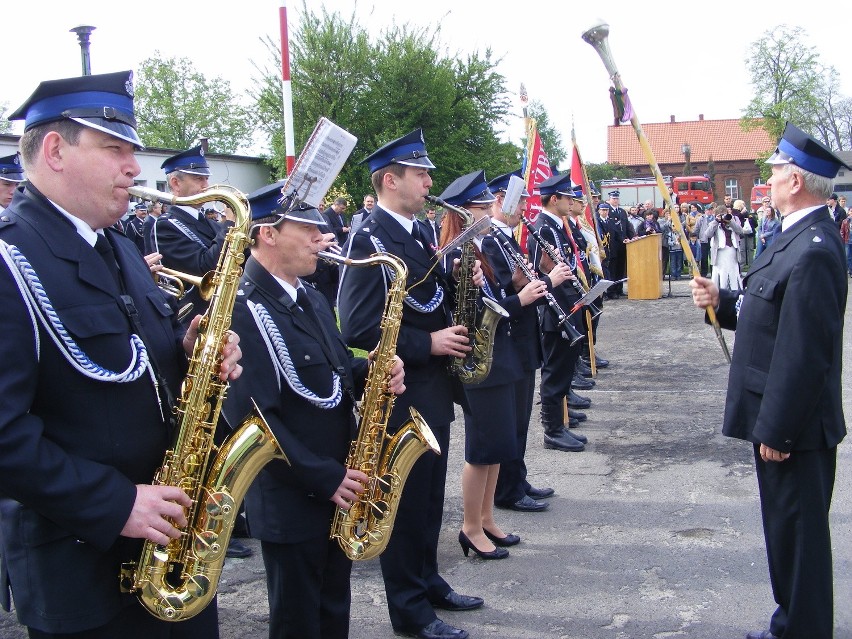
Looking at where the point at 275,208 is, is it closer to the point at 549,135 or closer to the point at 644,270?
the point at 644,270

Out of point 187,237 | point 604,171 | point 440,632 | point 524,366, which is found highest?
point 604,171

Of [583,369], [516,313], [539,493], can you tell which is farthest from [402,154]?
[583,369]

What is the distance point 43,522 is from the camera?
88.7 inches

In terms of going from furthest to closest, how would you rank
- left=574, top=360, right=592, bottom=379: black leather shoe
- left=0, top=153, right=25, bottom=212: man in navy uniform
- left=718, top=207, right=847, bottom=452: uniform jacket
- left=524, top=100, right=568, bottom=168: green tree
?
left=524, top=100, right=568, bottom=168: green tree
left=574, top=360, right=592, bottom=379: black leather shoe
left=0, top=153, right=25, bottom=212: man in navy uniform
left=718, top=207, right=847, bottom=452: uniform jacket

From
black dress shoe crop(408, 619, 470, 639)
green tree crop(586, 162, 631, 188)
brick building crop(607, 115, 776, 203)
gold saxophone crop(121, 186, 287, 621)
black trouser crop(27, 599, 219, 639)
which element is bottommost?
black dress shoe crop(408, 619, 470, 639)

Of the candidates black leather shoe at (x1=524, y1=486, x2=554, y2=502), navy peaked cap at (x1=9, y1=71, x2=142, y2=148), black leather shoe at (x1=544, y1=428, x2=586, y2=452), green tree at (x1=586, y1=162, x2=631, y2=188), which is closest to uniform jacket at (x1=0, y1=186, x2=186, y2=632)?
navy peaked cap at (x1=9, y1=71, x2=142, y2=148)

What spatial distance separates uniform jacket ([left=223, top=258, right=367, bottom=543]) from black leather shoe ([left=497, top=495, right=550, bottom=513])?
3050 millimetres

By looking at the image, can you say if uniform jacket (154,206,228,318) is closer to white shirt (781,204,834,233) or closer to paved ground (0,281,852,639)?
paved ground (0,281,852,639)

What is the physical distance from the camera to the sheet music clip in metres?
3.30

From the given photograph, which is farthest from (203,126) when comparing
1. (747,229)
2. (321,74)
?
(747,229)

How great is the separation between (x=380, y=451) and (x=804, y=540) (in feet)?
6.60

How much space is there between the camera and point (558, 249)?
8016 millimetres

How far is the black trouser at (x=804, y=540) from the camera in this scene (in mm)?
3771

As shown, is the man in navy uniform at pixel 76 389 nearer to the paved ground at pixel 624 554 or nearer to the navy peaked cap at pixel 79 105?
the navy peaked cap at pixel 79 105
